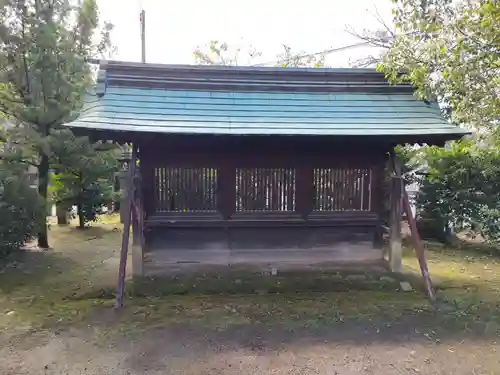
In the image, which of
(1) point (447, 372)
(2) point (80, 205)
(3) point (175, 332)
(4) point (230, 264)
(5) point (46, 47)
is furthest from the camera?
(2) point (80, 205)

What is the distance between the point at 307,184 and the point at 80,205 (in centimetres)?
712

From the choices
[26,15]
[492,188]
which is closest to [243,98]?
[26,15]

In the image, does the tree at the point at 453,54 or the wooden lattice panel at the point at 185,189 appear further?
the wooden lattice panel at the point at 185,189

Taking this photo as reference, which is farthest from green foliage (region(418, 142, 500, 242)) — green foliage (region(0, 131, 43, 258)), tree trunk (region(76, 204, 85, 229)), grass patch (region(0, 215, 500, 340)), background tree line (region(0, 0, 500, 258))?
tree trunk (region(76, 204, 85, 229))

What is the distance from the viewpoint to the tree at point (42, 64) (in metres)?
6.97

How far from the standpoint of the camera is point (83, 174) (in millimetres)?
9898

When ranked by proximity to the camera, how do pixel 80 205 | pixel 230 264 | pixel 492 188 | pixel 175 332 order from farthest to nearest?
pixel 80 205 → pixel 492 188 → pixel 230 264 → pixel 175 332

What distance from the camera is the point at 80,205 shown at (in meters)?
10.6

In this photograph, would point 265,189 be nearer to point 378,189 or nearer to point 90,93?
point 378,189

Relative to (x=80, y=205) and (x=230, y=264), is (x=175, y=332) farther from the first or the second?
(x=80, y=205)

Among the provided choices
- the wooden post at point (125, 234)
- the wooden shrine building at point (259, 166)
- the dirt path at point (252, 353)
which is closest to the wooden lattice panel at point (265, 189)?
the wooden shrine building at point (259, 166)

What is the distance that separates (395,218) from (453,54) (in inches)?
97.8

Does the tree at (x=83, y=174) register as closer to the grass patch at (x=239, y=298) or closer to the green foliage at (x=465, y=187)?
the grass patch at (x=239, y=298)

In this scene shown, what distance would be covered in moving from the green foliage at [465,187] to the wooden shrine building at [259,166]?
2.65 metres
